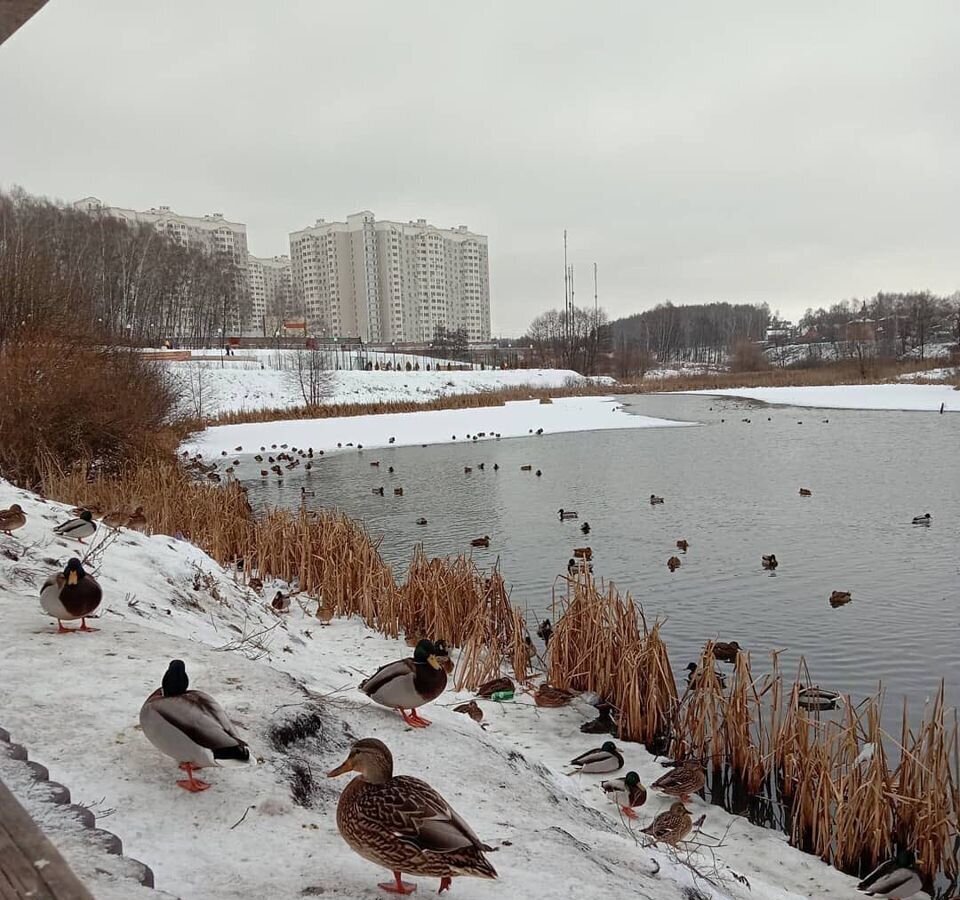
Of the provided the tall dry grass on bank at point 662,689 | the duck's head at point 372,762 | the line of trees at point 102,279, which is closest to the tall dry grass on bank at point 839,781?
the tall dry grass on bank at point 662,689

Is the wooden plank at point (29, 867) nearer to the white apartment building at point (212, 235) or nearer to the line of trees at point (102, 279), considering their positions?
the line of trees at point (102, 279)

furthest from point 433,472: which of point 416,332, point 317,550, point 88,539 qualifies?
point 416,332

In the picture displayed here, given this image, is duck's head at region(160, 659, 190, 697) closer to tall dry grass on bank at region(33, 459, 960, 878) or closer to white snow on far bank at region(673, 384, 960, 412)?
tall dry grass on bank at region(33, 459, 960, 878)

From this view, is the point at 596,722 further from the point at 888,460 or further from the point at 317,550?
the point at 888,460

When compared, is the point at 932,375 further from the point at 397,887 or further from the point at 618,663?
the point at 397,887

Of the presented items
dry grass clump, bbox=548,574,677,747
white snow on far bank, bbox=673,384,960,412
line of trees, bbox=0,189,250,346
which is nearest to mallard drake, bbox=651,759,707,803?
dry grass clump, bbox=548,574,677,747

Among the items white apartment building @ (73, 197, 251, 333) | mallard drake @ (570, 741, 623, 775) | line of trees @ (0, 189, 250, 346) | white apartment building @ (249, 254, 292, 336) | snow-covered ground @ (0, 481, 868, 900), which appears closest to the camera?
snow-covered ground @ (0, 481, 868, 900)

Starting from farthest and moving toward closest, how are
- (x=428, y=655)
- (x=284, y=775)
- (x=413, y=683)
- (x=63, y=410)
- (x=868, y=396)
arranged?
(x=868, y=396) → (x=63, y=410) → (x=428, y=655) → (x=413, y=683) → (x=284, y=775)

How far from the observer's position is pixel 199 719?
8.84ft

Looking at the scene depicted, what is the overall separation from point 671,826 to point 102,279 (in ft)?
177

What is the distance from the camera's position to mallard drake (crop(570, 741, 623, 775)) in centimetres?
492

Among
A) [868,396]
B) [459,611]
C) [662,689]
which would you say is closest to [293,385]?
[868,396]

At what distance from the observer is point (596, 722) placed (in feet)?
19.1

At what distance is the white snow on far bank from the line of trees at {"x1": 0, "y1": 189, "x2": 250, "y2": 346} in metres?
34.9
